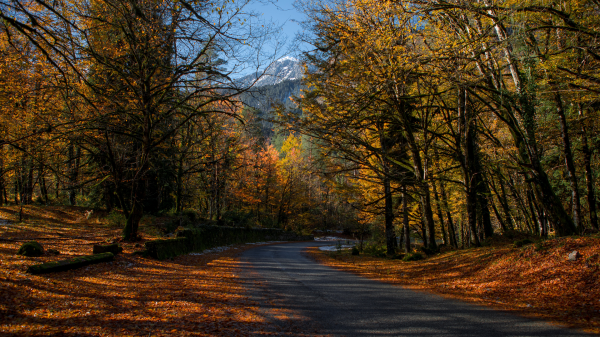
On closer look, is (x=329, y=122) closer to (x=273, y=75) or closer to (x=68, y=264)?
(x=273, y=75)

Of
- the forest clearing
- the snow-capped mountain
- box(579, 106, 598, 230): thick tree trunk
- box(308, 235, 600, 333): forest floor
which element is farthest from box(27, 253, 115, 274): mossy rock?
box(579, 106, 598, 230): thick tree trunk

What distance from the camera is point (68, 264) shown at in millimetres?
6555

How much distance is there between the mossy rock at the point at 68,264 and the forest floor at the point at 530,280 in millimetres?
7236

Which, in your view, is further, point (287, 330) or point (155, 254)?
point (155, 254)

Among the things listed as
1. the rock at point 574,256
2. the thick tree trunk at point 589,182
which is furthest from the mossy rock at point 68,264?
the thick tree trunk at point 589,182

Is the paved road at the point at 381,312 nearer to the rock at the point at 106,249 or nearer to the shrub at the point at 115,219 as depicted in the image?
the rock at the point at 106,249

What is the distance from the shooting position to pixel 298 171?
117ft

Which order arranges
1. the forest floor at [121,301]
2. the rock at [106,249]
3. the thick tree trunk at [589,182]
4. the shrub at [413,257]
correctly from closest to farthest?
the forest floor at [121,301]
the rock at [106,249]
the thick tree trunk at [589,182]
the shrub at [413,257]

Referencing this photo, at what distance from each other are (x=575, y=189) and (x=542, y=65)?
4575 millimetres

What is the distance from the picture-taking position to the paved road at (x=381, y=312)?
4.10 m

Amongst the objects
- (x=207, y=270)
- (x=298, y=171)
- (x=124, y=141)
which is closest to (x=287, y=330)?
(x=207, y=270)

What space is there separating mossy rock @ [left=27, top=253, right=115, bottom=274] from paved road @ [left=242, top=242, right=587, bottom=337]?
3859 mm

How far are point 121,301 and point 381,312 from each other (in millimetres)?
4394

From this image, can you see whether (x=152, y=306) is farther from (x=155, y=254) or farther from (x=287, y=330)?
(x=155, y=254)
